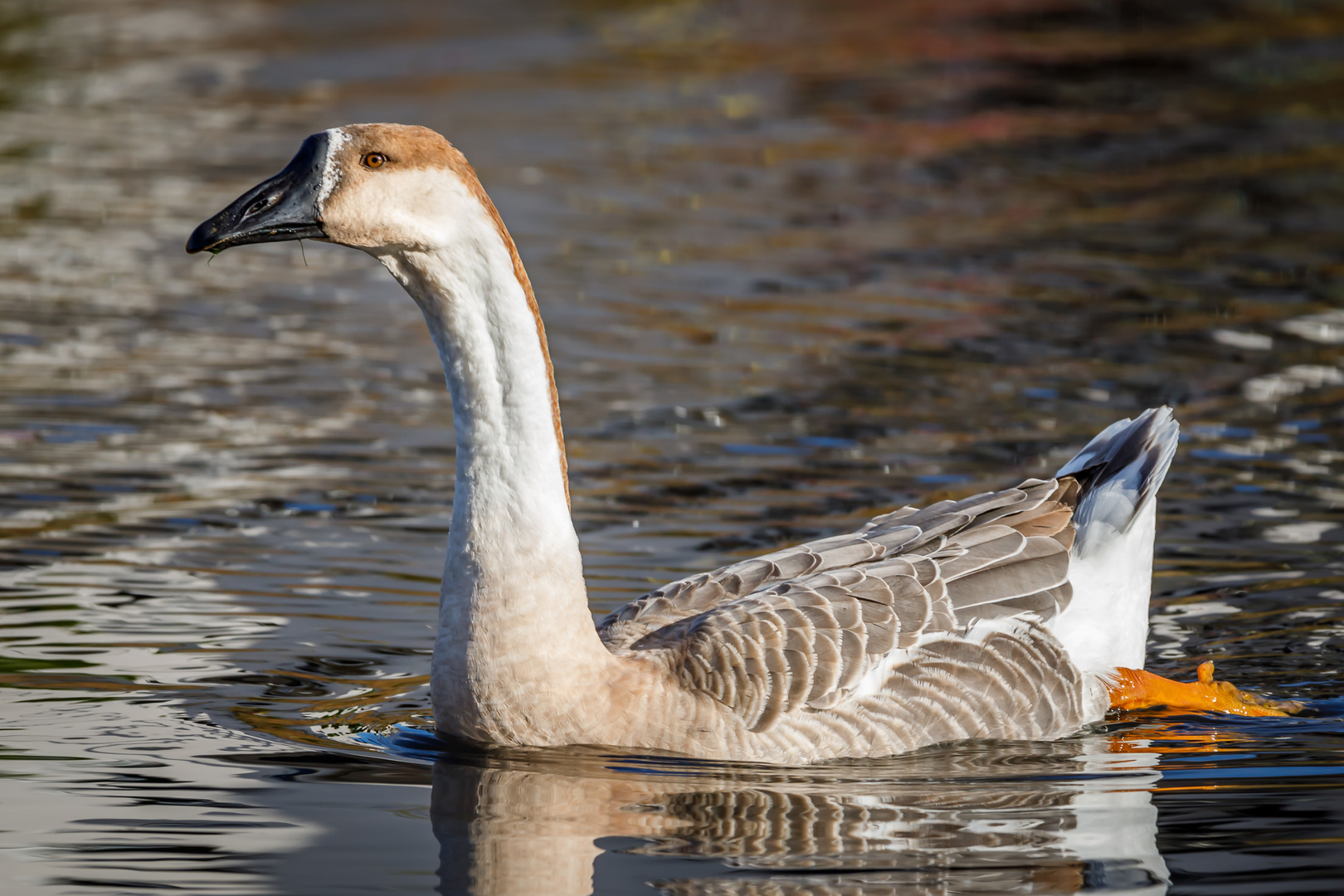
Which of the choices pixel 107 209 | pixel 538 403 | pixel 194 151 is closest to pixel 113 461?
pixel 538 403

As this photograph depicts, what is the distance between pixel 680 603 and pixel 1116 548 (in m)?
2.01

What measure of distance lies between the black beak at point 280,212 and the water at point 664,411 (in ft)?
6.72

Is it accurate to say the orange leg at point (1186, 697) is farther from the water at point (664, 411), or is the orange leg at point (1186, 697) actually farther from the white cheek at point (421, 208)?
the white cheek at point (421, 208)

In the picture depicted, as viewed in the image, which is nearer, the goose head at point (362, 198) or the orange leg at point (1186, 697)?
the goose head at point (362, 198)

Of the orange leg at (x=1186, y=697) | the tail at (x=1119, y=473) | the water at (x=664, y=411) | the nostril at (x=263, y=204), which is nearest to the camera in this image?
the water at (x=664, y=411)

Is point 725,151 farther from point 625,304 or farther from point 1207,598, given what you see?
point 1207,598

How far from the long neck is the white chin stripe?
0.36 metres

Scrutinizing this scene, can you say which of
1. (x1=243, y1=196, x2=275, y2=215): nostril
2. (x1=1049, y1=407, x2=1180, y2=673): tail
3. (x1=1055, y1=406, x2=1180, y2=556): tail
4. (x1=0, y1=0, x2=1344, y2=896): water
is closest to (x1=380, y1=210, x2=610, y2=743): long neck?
(x1=0, y1=0, x2=1344, y2=896): water

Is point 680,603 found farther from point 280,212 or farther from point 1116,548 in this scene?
point 280,212

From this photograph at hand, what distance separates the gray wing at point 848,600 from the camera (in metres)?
7.29

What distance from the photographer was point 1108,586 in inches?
328

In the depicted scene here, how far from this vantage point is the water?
21.5 feet

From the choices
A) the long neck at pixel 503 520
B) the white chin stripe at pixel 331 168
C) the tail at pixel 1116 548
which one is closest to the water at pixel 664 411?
the long neck at pixel 503 520

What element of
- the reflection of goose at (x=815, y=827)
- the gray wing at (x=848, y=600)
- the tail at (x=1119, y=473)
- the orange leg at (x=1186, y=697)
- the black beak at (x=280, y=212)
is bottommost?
the reflection of goose at (x=815, y=827)
